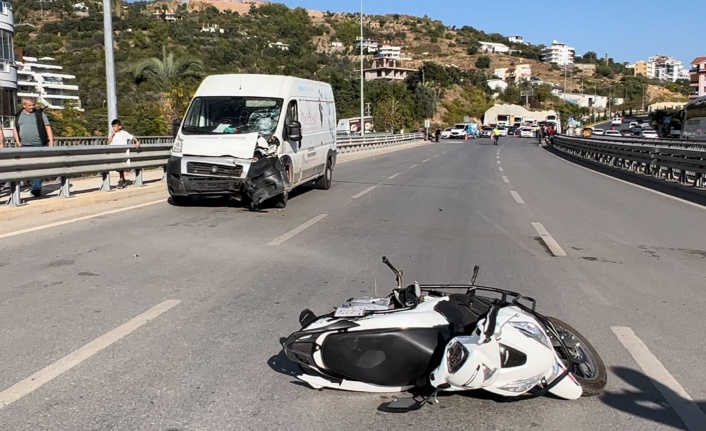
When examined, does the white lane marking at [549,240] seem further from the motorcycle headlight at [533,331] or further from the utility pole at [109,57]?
the utility pole at [109,57]

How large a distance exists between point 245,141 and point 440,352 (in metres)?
8.83

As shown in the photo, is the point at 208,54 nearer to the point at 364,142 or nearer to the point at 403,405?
the point at 364,142

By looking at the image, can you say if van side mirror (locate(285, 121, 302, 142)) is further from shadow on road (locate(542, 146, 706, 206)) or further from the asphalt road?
shadow on road (locate(542, 146, 706, 206))

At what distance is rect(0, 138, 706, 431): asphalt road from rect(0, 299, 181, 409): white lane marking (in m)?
0.02

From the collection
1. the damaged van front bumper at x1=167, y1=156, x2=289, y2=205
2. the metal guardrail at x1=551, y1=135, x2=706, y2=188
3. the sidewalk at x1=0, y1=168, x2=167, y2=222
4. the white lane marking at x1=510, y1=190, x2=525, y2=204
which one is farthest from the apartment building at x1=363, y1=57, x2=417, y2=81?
the damaged van front bumper at x1=167, y1=156, x2=289, y2=205

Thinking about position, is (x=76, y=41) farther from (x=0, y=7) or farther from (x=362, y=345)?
(x=362, y=345)

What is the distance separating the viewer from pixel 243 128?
12.6 m

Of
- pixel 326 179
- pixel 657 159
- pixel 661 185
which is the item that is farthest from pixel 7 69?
pixel 661 185

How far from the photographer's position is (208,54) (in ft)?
278

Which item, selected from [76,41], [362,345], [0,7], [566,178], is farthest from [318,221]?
[76,41]

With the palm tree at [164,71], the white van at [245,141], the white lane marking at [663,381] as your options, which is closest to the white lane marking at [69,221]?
the white van at [245,141]

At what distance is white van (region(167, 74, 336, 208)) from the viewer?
11.8 metres

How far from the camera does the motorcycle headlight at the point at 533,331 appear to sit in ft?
12.6

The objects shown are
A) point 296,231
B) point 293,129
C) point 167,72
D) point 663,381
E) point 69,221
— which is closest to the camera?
point 663,381
